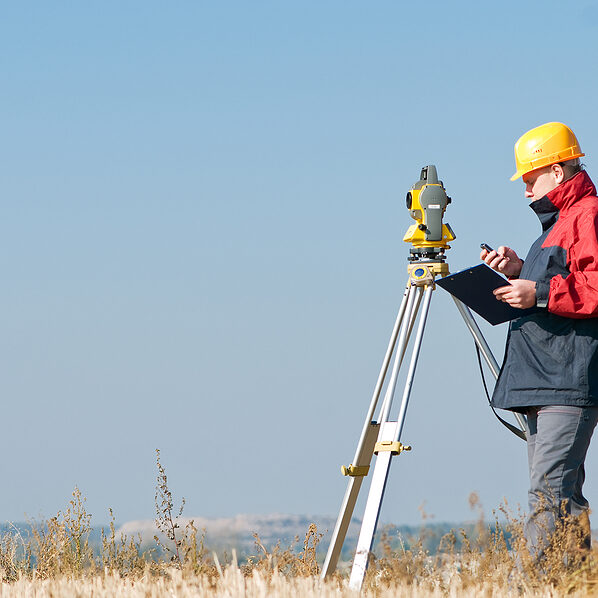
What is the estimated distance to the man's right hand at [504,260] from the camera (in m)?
4.74

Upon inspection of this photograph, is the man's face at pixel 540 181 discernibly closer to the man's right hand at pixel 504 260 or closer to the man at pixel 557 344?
the man at pixel 557 344

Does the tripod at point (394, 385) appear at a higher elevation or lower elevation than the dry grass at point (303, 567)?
higher

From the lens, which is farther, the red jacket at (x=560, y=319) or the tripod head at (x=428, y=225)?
the tripod head at (x=428, y=225)

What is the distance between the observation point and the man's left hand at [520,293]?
170 inches

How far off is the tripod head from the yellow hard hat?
57cm

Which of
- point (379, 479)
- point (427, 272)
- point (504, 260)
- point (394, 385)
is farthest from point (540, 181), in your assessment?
point (379, 479)

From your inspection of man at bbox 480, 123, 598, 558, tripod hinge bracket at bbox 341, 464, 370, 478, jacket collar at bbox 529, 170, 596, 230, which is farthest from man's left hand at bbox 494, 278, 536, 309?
tripod hinge bracket at bbox 341, 464, 370, 478

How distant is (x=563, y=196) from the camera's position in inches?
181

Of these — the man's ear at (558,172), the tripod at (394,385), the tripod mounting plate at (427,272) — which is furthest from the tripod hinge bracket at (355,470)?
the man's ear at (558,172)

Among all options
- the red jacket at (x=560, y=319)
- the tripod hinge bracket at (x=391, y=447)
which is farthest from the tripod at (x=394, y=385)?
the red jacket at (x=560, y=319)

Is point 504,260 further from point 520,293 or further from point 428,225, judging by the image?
point 428,225

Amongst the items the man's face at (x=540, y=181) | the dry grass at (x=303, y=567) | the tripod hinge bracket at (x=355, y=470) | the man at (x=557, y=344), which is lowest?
the dry grass at (x=303, y=567)

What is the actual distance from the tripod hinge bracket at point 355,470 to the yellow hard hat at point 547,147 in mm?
1913

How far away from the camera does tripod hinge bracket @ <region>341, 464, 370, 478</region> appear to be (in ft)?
16.9
